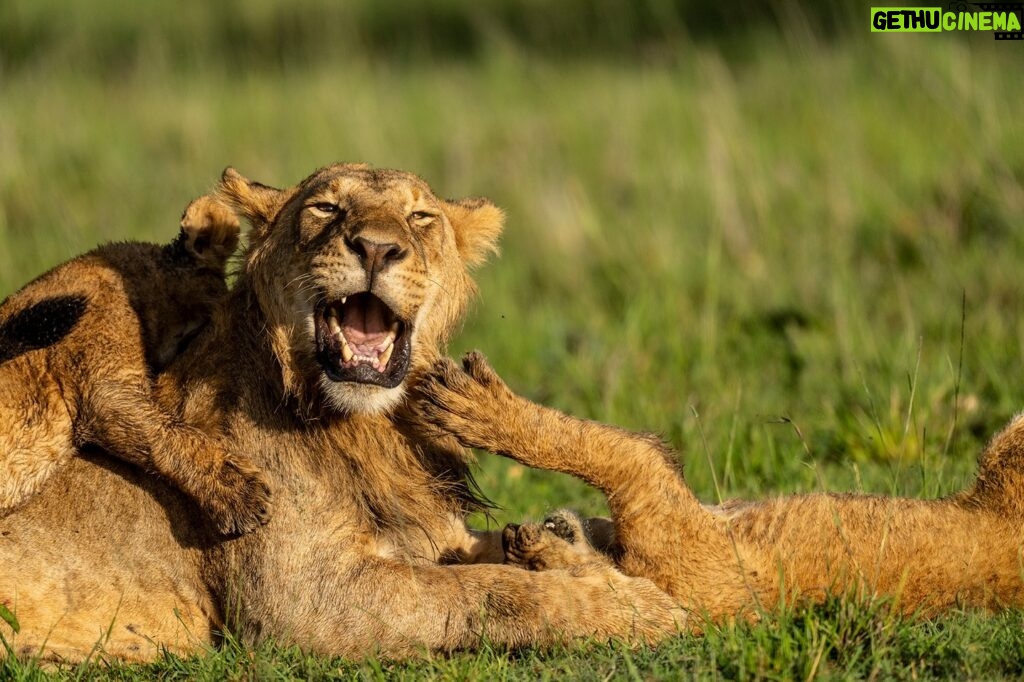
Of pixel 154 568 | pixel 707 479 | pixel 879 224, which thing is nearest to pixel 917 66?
pixel 879 224

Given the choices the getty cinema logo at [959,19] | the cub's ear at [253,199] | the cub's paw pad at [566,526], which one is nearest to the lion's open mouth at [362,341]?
the cub's ear at [253,199]

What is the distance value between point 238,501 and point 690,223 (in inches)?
246

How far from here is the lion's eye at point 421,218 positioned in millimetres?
4477

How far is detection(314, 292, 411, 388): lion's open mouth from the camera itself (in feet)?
13.4

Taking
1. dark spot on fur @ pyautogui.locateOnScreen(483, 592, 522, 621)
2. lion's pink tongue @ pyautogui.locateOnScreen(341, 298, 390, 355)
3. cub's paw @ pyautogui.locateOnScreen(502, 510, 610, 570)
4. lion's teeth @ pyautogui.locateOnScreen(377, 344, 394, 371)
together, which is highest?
lion's pink tongue @ pyautogui.locateOnScreen(341, 298, 390, 355)

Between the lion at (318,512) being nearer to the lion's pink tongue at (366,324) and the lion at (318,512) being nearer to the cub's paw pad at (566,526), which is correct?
the lion's pink tongue at (366,324)

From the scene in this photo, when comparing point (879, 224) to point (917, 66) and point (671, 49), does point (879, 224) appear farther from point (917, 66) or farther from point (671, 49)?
point (671, 49)

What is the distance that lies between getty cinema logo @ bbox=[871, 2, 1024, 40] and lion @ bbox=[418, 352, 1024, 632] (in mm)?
5195

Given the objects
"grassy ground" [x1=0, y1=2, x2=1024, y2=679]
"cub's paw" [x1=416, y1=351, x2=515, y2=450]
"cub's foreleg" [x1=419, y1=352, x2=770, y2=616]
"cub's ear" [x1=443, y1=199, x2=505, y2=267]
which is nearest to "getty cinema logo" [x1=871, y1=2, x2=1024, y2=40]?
"grassy ground" [x1=0, y1=2, x2=1024, y2=679]

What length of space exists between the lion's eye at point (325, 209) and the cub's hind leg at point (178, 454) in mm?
765

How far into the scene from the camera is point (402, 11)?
688 inches

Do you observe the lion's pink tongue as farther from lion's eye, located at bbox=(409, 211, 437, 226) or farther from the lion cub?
the lion cub

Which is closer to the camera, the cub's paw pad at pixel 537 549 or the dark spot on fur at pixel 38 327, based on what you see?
the cub's paw pad at pixel 537 549

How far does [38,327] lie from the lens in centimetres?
424
